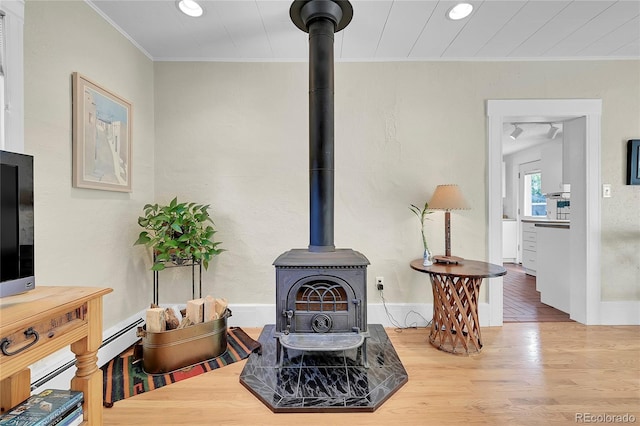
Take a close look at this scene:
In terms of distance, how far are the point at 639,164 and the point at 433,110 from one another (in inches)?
74.0

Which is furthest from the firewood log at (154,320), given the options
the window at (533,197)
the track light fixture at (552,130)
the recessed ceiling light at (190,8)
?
the window at (533,197)

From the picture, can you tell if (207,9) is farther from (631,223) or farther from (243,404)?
(631,223)

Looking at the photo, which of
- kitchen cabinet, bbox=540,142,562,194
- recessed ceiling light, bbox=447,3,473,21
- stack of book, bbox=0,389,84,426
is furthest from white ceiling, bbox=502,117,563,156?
stack of book, bbox=0,389,84,426

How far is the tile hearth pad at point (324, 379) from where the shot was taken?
Result: 1.59 m

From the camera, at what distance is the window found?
19.4 feet

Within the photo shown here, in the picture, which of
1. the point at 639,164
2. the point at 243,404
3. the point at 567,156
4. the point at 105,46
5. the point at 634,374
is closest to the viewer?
the point at 243,404

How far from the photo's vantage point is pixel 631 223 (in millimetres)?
2686

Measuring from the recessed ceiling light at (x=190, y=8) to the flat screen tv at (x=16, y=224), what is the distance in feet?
4.72

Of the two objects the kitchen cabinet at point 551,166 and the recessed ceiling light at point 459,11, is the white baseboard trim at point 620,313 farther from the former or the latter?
the kitchen cabinet at point 551,166

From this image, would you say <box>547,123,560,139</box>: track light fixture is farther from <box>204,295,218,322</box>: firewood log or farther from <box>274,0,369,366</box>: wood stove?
<box>204,295,218,322</box>: firewood log

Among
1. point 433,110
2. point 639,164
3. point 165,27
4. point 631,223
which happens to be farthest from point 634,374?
point 165,27

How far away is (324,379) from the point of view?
1.81 m

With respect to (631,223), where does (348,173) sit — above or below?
above

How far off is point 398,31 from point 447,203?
1.37 metres
